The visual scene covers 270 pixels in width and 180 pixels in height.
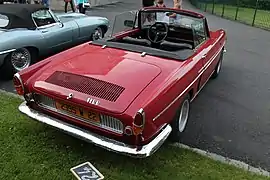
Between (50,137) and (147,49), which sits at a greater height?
(147,49)

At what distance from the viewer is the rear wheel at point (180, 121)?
140 inches

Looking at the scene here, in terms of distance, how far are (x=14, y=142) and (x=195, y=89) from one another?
7.72 feet

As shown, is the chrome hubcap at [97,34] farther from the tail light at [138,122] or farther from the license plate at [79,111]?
the tail light at [138,122]

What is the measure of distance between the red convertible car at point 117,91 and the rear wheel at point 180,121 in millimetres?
12

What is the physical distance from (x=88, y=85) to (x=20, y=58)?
10.1 feet


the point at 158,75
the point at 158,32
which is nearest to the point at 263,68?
the point at 158,32

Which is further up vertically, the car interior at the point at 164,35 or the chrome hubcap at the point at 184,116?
the car interior at the point at 164,35

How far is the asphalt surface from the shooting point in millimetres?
3803

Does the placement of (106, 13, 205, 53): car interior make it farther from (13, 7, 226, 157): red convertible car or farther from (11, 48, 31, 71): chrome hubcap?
(11, 48, 31, 71): chrome hubcap

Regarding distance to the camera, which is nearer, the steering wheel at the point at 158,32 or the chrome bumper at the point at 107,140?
the chrome bumper at the point at 107,140

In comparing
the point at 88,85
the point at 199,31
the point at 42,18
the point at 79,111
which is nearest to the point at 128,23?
the point at 199,31

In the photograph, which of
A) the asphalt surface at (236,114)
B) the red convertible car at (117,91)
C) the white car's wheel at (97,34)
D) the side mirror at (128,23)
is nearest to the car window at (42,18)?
the white car's wheel at (97,34)

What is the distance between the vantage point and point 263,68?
24.4 feet

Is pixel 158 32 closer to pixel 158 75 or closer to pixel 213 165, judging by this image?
pixel 158 75
